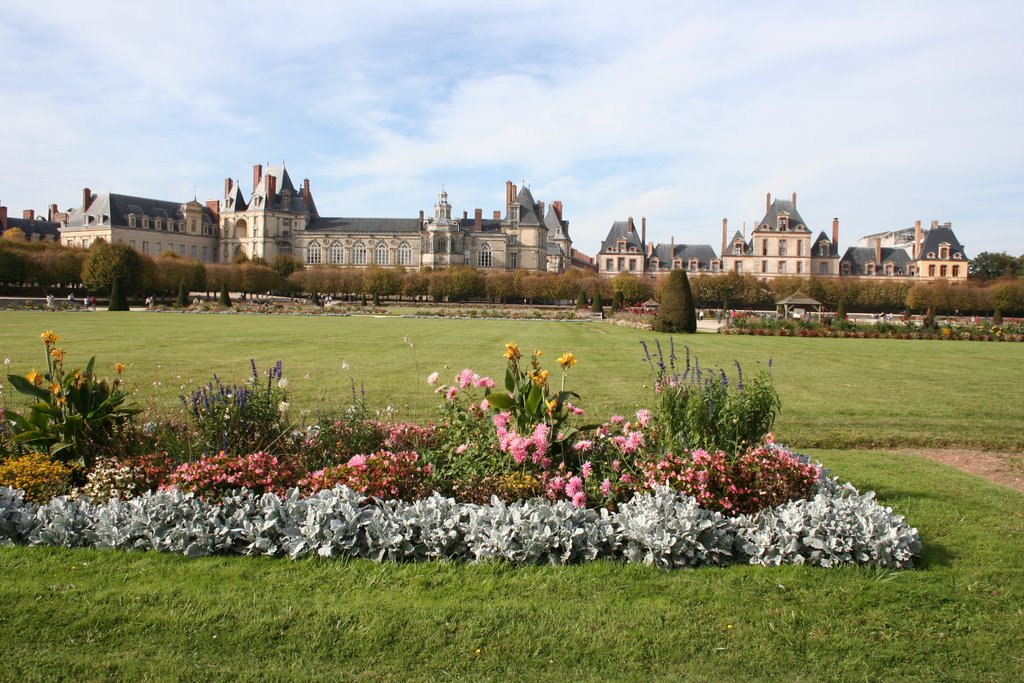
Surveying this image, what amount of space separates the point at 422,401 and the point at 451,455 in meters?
3.57

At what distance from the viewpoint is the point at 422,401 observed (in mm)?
7758

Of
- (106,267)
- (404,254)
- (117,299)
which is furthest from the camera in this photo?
(404,254)

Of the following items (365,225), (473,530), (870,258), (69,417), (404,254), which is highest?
(365,225)

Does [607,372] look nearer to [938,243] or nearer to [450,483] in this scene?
[450,483]

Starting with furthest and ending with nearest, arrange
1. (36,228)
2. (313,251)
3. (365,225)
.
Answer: (365,225) → (313,251) → (36,228)

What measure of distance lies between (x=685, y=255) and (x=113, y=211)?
58.5 metres

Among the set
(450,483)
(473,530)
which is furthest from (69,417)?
(473,530)

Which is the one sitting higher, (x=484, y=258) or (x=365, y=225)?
(x=365, y=225)

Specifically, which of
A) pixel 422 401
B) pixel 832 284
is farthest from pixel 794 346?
pixel 832 284

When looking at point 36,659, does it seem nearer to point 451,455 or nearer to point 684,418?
point 451,455

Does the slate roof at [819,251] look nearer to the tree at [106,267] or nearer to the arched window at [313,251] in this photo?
the arched window at [313,251]

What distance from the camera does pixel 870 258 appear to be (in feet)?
235

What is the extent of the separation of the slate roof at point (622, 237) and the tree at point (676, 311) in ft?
163

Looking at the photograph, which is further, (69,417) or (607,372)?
(607,372)
